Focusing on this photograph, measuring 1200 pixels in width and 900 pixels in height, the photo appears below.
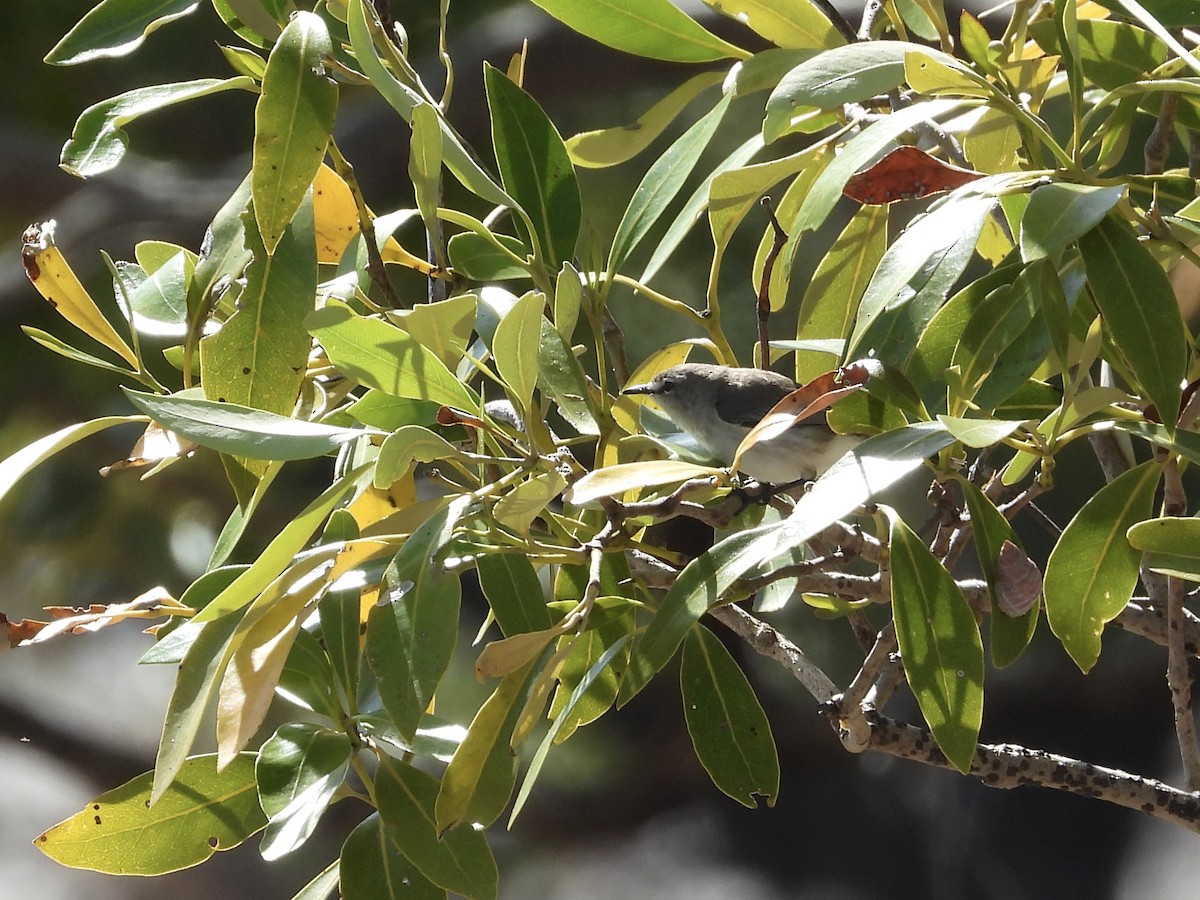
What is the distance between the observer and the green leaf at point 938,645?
0.48 meters

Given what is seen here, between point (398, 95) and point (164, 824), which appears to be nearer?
point (398, 95)

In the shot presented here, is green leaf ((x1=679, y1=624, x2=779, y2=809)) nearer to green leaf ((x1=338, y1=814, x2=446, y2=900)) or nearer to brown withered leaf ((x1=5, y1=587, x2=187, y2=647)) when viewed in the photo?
green leaf ((x1=338, y1=814, x2=446, y2=900))

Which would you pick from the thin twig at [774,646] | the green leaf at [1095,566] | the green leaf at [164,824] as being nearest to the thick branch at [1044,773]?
the thin twig at [774,646]

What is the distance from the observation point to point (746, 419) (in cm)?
116

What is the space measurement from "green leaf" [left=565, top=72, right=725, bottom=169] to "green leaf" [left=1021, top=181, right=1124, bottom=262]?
32cm

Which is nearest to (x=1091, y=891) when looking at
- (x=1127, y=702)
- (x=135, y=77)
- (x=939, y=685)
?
(x=1127, y=702)

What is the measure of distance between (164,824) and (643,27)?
516 mm

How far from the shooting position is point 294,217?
21.3 inches

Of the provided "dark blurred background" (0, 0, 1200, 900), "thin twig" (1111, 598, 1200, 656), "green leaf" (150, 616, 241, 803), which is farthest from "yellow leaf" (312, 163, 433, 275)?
"dark blurred background" (0, 0, 1200, 900)

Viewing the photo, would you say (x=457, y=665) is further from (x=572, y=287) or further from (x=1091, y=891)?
(x=572, y=287)

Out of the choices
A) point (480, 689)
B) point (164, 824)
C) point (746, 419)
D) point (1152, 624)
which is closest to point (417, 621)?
point (164, 824)

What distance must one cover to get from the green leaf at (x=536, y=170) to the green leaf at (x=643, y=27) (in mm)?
52

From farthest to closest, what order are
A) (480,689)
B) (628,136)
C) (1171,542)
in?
1. (480,689)
2. (628,136)
3. (1171,542)

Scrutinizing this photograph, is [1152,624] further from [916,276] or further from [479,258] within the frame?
[479,258]
